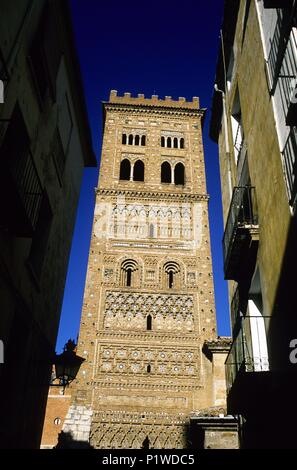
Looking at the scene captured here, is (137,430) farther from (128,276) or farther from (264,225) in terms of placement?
(264,225)

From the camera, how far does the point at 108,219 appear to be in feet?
74.4

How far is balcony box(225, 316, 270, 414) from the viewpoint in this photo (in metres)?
4.77

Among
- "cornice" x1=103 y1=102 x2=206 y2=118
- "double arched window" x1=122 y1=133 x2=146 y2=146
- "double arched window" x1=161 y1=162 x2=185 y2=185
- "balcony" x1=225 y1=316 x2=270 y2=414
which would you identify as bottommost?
"balcony" x1=225 y1=316 x2=270 y2=414

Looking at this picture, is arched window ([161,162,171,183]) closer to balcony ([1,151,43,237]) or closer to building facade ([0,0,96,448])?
building facade ([0,0,96,448])

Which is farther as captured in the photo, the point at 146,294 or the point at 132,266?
the point at 132,266

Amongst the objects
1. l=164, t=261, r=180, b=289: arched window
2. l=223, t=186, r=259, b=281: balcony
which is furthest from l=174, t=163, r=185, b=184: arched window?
l=223, t=186, r=259, b=281: balcony

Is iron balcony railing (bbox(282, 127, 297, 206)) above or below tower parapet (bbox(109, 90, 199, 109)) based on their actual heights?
below

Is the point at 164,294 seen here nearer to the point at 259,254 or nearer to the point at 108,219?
the point at 108,219

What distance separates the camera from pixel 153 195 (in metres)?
24.0

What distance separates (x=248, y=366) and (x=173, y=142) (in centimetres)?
2228

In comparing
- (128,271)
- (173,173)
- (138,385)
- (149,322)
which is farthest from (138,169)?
(138,385)

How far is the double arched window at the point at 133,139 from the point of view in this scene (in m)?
27.0
